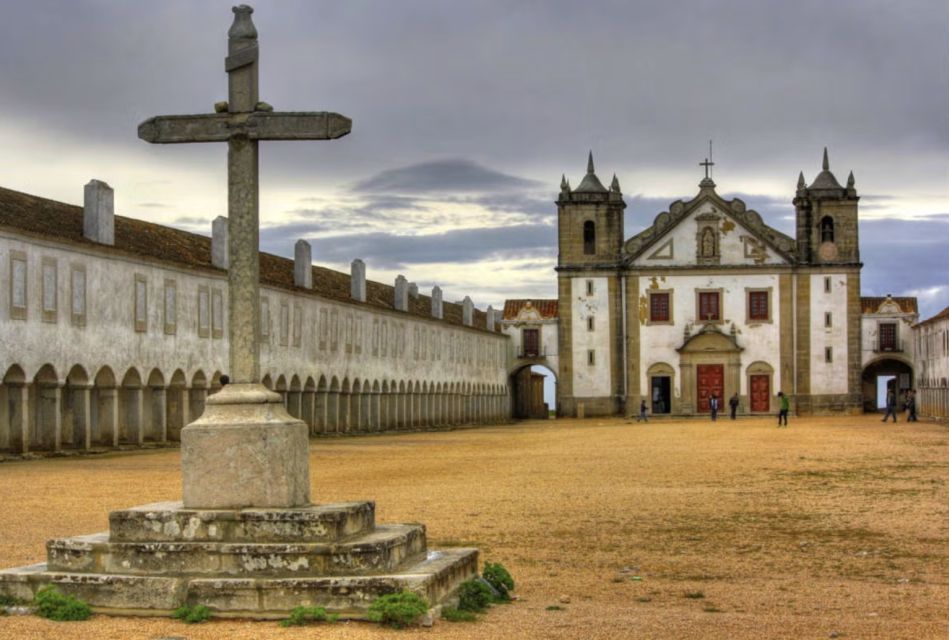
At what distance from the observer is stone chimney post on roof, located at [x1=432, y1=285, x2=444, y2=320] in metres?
71.1

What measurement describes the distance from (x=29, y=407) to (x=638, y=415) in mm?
41673

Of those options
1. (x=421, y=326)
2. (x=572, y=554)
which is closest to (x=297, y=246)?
(x=421, y=326)

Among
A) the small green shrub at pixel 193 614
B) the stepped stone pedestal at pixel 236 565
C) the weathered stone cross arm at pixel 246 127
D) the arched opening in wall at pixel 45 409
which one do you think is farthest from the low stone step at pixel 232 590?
the arched opening in wall at pixel 45 409

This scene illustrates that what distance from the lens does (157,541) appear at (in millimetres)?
9156

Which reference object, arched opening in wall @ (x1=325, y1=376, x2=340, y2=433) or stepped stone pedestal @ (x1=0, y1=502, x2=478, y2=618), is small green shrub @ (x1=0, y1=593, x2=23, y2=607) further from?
arched opening in wall @ (x1=325, y1=376, x2=340, y2=433)

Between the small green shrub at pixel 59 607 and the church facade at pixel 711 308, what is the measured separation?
203 ft

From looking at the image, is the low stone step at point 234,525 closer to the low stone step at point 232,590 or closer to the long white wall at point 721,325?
the low stone step at point 232,590

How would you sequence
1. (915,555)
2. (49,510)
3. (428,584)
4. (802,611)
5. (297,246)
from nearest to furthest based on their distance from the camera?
(428,584)
(802,611)
(915,555)
(49,510)
(297,246)

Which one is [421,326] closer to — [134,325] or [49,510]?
[134,325]

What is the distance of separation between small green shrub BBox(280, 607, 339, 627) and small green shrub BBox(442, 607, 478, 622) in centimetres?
78

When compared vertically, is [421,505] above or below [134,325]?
below

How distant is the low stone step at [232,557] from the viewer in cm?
882

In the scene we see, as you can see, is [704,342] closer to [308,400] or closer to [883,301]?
[883,301]

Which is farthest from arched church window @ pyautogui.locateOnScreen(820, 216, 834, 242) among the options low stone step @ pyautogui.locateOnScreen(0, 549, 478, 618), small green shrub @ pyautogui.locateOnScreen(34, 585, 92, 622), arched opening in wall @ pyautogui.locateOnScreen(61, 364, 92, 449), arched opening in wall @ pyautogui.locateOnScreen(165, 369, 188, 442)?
small green shrub @ pyautogui.locateOnScreen(34, 585, 92, 622)
